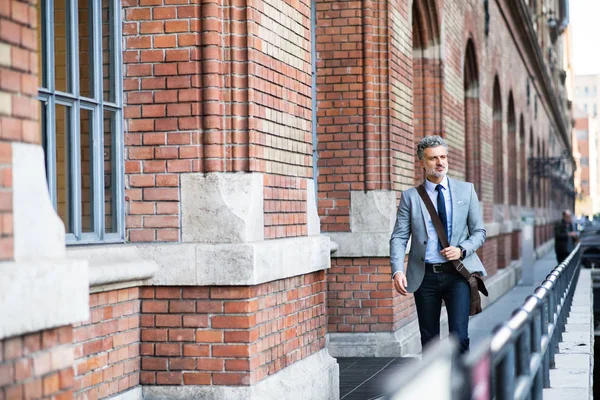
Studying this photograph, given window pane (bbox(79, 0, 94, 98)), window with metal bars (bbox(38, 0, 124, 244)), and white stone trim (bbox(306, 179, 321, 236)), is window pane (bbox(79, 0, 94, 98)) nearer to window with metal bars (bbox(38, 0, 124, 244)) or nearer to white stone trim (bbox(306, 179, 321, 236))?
window with metal bars (bbox(38, 0, 124, 244))

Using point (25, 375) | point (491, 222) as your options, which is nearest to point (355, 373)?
point (25, 375)

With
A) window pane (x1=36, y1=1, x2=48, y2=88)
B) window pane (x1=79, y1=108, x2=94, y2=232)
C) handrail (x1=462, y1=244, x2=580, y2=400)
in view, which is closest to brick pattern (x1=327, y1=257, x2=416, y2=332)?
handrail (x1=462, y1=244, x2=580, y2=400)

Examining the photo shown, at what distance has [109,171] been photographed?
243 inches

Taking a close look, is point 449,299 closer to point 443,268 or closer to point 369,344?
point 443,268

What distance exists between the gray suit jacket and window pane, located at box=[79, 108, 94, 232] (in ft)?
6.04

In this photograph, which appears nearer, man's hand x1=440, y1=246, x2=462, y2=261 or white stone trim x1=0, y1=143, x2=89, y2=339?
white stone trim x1=0, y1=143, x2=89, y2=339

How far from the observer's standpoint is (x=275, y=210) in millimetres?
6625

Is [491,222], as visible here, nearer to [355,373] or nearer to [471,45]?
[471,45]

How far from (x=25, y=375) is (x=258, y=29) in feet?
10.3

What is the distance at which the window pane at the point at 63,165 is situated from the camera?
5.62 metres

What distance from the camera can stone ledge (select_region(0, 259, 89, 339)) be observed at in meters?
3.73

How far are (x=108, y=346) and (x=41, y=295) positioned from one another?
1.86 m

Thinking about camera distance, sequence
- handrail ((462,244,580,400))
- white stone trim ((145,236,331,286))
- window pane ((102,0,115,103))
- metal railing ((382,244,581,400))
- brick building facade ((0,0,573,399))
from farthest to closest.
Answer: window pane ((102,0,115,103)) < white stone trim ((145,236,331,286)) < brick building facade ((0,0,573,399)) < handrail ((462,244,580,400)) < metal railing ((382,244,581,400))

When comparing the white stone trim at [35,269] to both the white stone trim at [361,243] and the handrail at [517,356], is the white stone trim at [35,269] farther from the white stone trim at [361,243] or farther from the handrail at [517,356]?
the white stone trim at [361,243]
